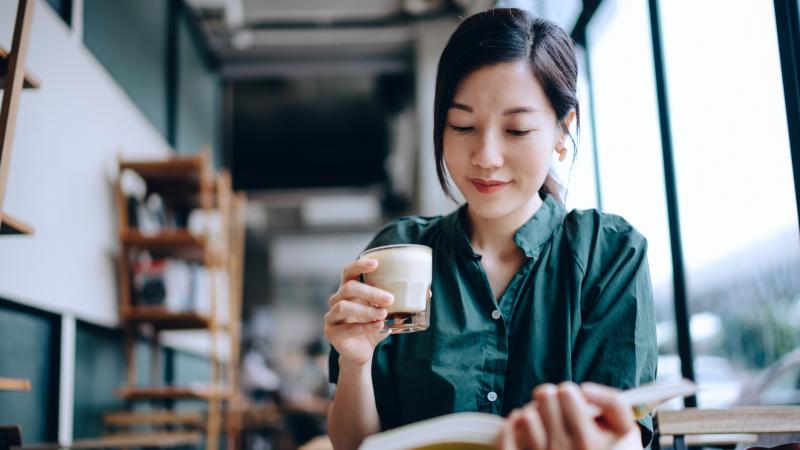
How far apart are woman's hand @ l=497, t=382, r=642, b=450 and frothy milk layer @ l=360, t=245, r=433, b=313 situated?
0.39 meters

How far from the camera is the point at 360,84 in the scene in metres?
8.05

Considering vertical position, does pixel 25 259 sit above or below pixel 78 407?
above

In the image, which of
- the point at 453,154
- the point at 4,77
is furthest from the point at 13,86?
the point at 453,154

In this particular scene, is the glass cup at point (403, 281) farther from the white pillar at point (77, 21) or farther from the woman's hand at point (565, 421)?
the white pillar at point (77, 21)

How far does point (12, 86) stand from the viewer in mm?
1806

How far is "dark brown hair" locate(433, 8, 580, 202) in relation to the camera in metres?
1.30

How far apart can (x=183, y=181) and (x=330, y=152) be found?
472 centimetres

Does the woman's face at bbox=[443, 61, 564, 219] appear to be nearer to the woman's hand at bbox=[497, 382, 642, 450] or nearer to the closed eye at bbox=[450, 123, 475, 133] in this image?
the closed eye at bbox=[450, 123, 475, 133]

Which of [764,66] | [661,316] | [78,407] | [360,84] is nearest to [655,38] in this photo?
[764,66]

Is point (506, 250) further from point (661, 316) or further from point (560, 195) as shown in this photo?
point (661, 316)

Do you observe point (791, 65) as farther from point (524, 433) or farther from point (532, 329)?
point (524, 433)

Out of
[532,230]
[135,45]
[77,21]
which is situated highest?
[135,45]

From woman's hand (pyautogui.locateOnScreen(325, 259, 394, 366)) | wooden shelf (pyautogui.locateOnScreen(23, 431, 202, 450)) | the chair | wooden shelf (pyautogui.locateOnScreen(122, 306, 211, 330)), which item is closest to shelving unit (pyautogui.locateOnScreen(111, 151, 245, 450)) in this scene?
wooden shelf (pyautogui.locateOnScreen(122, 306, 211, 330))

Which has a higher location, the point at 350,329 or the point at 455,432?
the point at 350,329
